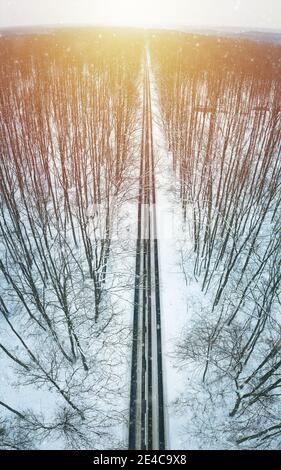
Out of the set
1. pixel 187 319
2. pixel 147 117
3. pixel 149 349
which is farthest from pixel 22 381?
pixel 147 117

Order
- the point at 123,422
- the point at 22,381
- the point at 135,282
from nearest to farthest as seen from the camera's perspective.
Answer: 1. the point at 123,422
2. the point at 22,381
3. the point at 135,282

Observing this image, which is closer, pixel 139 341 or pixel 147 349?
pixel 147 349

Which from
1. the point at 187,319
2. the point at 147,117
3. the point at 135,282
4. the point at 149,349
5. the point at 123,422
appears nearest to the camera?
the point at 123,422

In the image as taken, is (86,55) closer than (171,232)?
No

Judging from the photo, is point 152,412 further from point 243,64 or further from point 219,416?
point 243,64

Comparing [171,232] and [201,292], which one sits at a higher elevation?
[171,232]

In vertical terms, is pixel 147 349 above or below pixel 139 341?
below
